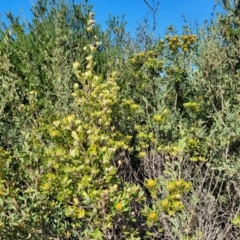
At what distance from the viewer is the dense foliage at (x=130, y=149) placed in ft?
6.02

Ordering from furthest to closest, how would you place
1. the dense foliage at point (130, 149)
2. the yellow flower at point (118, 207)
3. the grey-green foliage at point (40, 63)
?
1. the grey-green foliage at point (40, 63)
2. the dense foliage at point (130, 149)
3. the yellow flower at point (118, 207)

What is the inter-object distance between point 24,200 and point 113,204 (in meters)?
0.50

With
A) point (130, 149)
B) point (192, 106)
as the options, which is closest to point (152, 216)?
point (130, 149)

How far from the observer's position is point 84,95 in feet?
7.32

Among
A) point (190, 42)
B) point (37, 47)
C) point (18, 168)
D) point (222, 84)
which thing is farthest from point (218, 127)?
point (37, 47)

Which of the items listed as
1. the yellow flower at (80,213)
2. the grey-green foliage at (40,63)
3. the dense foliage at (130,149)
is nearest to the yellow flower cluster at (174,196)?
the dense foliage at (130,149)

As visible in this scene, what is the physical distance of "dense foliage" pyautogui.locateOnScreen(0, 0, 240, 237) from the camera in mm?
1835

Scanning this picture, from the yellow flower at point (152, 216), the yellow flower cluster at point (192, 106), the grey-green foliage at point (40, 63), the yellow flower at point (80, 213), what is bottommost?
the yellow flower at point (152, 216)

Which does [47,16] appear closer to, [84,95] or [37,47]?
[37,47]

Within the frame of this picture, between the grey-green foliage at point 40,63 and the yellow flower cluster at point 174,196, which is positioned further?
the grey-green foliage at point 40,63

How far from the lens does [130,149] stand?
102 inches

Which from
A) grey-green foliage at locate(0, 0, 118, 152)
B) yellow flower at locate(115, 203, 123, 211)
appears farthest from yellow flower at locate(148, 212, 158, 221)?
grey-green foliage at locate(0, 0, 118, 152)

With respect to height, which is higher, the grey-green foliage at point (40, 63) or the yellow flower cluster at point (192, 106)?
the grey-green foliage at point (40, 63)

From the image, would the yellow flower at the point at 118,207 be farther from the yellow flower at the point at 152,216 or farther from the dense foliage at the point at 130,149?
the yellow flower at the point at 152,216
